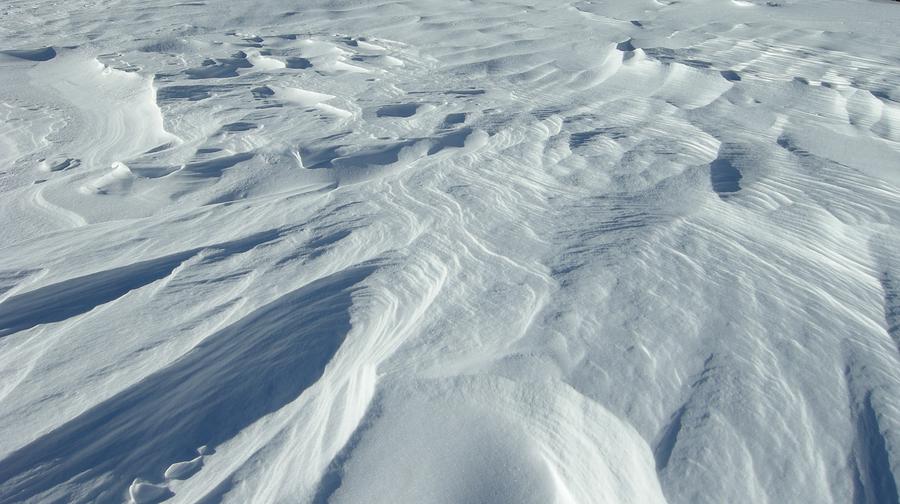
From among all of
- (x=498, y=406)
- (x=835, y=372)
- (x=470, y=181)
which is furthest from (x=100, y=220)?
(x=835, y=372)

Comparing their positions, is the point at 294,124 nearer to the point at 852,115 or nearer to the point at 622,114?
the point at 622,114

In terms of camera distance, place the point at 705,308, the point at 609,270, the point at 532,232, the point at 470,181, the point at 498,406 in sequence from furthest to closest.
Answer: the point at 470,181, the point at 532,232, the point at 609,270, the point at 705,308, the point at 498,406

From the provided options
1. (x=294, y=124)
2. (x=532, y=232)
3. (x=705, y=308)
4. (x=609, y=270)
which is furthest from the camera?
(x=294, y=124)

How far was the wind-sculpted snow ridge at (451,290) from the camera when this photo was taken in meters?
1.05

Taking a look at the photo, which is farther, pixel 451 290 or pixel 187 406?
pixel 451 290

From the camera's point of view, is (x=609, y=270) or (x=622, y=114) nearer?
(x=609, y=270)

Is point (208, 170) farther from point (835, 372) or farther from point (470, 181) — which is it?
point (835, 372)

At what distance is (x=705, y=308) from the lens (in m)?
1.39

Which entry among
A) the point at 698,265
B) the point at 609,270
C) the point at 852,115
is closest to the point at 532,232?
Result: the point at 609,270

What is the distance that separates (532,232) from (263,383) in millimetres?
774

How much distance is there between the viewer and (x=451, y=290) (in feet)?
4.79

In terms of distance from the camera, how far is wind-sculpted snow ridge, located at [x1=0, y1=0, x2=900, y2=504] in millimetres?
1053

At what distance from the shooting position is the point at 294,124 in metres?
2.50

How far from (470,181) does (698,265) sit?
714mm
